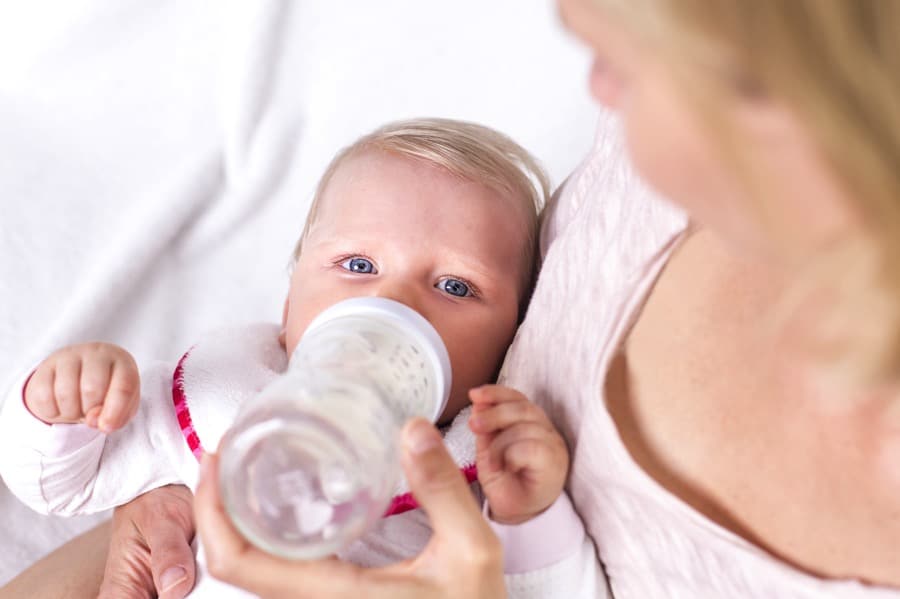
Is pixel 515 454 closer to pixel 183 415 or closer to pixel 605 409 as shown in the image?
pixel 605 409

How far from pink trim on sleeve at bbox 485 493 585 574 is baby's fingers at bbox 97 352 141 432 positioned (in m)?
0.36

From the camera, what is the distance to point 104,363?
0.97 m

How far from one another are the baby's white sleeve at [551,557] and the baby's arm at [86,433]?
0.40 metres

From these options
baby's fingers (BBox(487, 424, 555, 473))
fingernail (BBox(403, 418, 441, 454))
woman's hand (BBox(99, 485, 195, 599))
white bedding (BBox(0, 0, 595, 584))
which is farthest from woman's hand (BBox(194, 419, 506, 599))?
white bedding (BBox(0, 0, 595, 584))

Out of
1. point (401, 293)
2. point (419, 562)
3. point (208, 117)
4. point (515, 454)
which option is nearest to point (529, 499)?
point (515, 454)

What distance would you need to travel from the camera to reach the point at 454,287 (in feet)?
3.61

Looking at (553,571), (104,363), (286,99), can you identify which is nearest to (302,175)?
(286,99)

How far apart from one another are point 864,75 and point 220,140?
1399mm

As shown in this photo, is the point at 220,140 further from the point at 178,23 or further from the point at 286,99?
the point at 178,23

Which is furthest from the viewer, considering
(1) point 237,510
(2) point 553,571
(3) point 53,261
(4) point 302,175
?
(4) point 302,175

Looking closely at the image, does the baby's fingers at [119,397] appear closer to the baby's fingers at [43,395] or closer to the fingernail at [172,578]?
the baby's fingers at [43,395]

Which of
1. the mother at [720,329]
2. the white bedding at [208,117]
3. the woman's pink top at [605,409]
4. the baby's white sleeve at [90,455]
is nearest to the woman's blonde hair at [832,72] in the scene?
the mother at [720,329]

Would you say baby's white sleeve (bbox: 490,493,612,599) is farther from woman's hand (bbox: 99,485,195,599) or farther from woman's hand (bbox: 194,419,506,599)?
woman's hand (bbox: 99,485,195,599)

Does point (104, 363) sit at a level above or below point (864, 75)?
below
